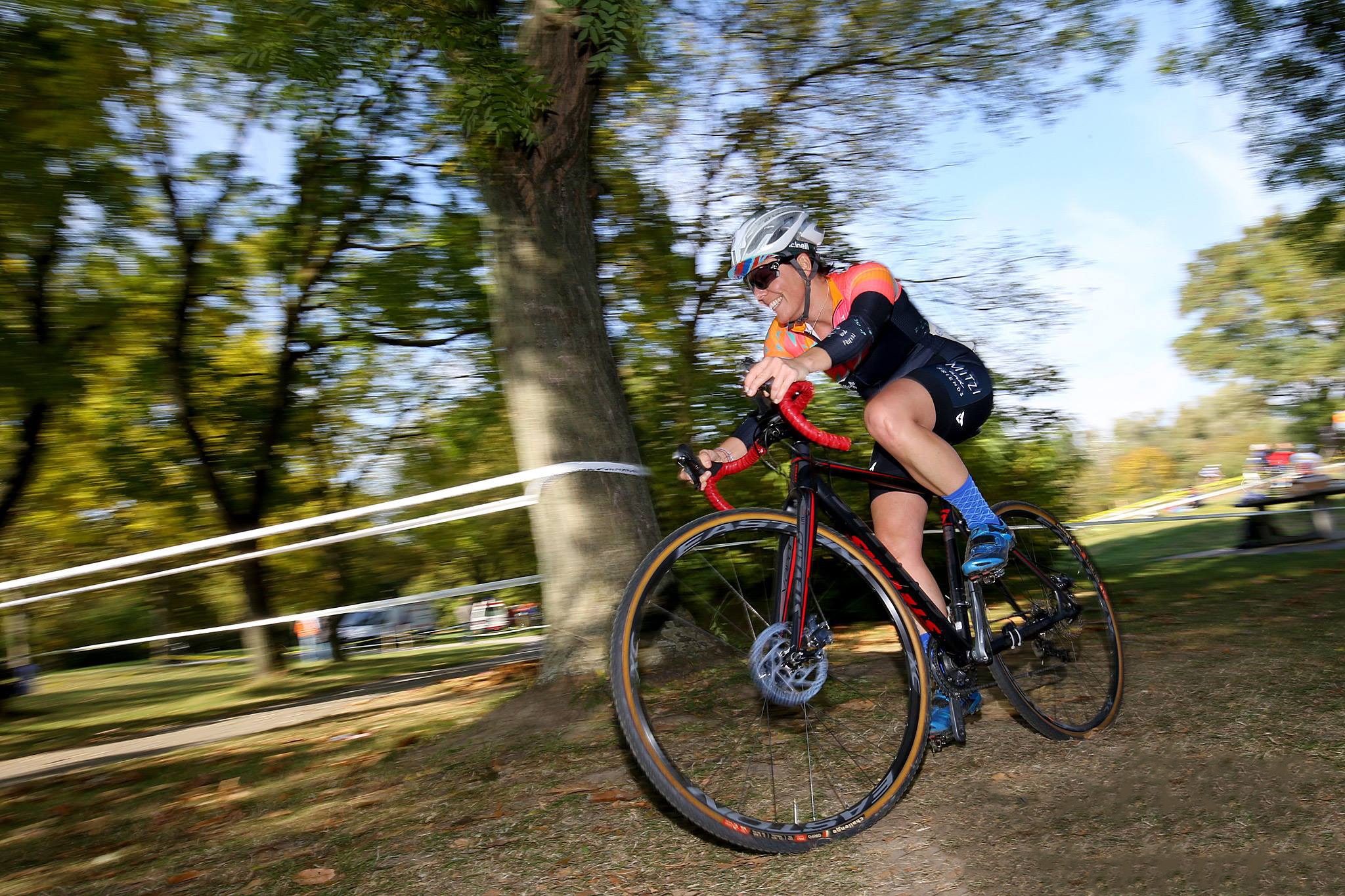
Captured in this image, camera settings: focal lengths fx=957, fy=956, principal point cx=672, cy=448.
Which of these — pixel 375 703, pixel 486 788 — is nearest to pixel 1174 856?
pixel 486 788

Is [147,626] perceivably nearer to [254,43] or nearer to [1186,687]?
[254,43]

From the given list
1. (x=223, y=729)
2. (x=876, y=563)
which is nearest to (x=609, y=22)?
(x=876, y=563)

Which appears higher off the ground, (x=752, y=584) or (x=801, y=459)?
(x=801, y=459)

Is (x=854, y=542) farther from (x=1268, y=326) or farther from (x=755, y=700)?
(x=1268, y=326)

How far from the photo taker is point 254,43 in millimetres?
6184

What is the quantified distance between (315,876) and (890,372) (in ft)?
8.73

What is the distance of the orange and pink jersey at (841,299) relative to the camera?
3.18 metres

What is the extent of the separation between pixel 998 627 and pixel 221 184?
470 inches

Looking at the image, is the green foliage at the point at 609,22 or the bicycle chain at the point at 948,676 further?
the green foliage at the point at 609,22

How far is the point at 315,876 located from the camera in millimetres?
3180

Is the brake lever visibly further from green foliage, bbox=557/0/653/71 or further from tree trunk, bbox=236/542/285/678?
tree trunk, bbox=236/542/285/678

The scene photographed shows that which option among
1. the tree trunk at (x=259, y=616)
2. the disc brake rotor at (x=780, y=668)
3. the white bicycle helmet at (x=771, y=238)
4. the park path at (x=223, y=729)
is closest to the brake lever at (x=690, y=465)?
the disc brake rotor at (x=780, y=668)

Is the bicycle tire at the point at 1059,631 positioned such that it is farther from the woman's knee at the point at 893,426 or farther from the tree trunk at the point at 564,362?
the tree trunk at the point at 564,362

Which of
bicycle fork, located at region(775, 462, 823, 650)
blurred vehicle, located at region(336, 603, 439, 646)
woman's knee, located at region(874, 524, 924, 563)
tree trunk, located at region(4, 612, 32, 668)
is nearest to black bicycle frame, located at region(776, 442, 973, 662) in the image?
bicycle fork, located at region(775, 462, 823, 650)
